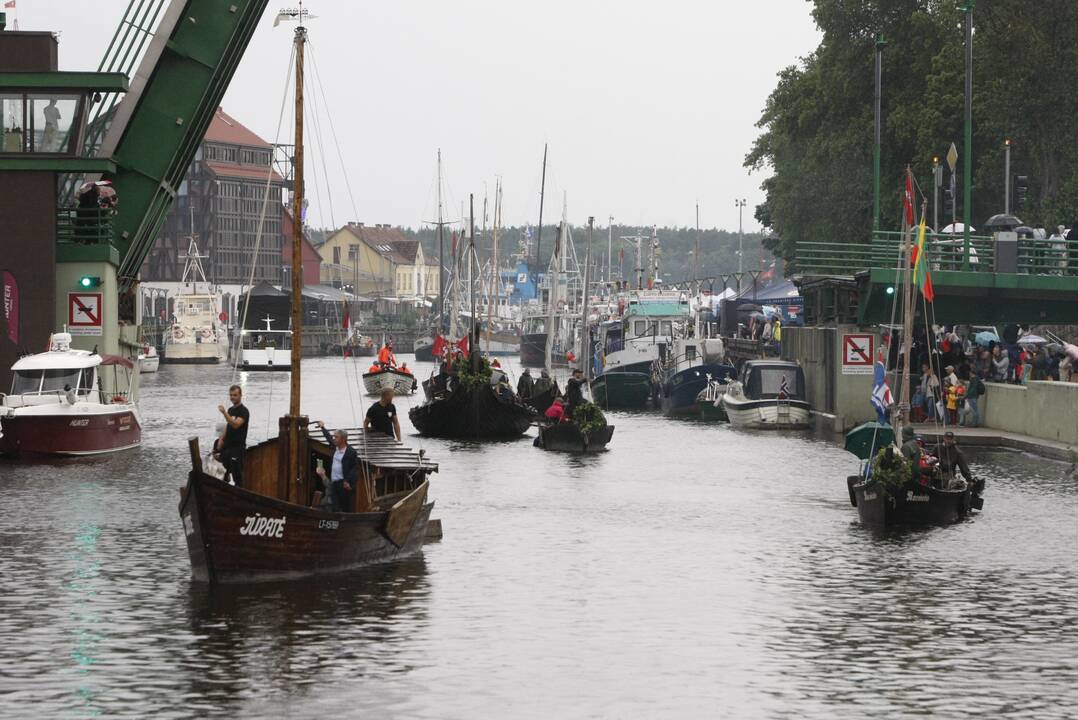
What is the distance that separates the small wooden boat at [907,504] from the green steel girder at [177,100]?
2087cm

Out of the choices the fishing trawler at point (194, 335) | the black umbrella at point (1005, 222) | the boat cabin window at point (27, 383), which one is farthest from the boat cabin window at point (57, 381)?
the fishing trawler at point (194, 335)

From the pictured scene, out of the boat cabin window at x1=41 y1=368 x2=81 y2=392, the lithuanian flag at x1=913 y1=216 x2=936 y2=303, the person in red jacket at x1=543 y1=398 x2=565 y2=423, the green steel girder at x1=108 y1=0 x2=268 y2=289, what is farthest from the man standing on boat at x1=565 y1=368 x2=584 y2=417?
the boat cabin window at x1=41 y1=368 x2=81 y2=392

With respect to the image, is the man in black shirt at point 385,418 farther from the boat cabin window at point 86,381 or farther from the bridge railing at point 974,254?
the bridge railing at point 974,254

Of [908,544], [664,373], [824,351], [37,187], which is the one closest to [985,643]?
[908,544]

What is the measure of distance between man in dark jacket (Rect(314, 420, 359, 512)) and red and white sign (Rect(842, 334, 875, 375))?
31.7 meters

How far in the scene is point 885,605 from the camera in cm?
2172

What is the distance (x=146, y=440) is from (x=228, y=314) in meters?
117

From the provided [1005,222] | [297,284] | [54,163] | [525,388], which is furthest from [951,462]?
[525,388]

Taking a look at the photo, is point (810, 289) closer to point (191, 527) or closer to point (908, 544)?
point (908, 544)

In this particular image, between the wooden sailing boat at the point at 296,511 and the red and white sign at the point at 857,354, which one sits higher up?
the red and white sign at the point at 857,354

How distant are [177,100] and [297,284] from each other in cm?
2078

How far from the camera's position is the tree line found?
65250mm

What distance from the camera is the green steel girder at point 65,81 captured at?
43.1 m

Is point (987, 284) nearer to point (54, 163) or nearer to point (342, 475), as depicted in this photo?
point (54, 163)
